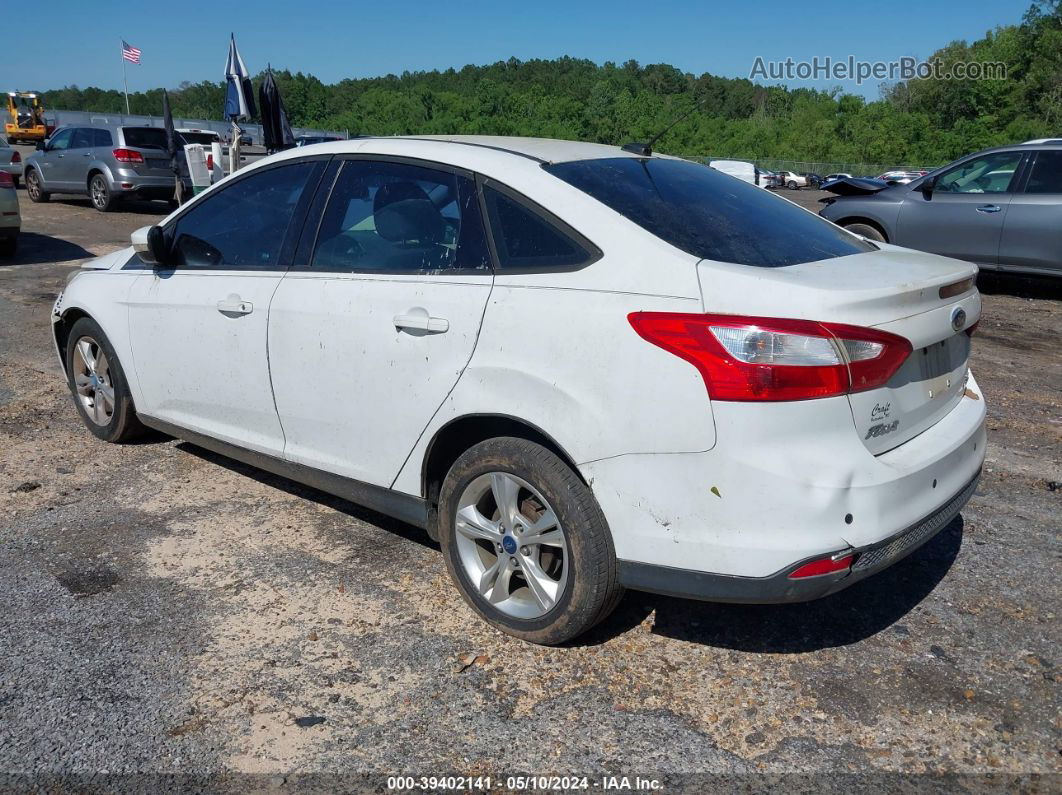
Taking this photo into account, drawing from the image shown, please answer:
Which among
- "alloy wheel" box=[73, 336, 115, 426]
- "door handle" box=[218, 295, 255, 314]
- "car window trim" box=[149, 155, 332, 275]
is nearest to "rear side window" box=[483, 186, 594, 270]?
"car window trim" box=[149, 155, 332, 275]

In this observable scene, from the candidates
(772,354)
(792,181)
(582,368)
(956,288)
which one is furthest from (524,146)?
(792,181)

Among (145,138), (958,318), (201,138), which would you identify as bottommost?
(958,318)

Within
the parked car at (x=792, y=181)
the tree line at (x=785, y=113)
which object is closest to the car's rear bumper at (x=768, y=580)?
the parked car at (x=792, y=181)

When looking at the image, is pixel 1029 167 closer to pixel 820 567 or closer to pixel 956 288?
pixel 956 288

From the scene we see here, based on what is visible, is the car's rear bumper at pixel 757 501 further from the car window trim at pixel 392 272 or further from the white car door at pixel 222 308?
the white car door at pixel 222 308

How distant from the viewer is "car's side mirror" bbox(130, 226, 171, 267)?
4340 mm

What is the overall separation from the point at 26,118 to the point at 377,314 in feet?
175

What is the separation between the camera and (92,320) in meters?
4.91

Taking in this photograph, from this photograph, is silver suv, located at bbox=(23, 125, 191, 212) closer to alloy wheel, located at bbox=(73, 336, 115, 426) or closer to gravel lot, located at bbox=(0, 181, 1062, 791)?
alloy wheel, located at bbox=(73, 336, 115, 426)

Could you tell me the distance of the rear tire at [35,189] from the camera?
61.0 ft

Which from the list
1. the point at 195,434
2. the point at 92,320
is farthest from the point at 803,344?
the point at 92,320

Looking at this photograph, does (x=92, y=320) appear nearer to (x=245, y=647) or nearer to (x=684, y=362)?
(x=245, y=647)

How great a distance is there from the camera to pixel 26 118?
47.7 m

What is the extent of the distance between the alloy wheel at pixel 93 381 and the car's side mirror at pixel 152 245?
75cm
